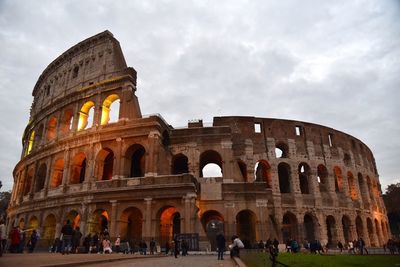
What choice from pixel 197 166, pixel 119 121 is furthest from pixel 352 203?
pixel 119 121

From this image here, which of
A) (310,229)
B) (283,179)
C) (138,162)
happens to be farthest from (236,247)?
(283,179)

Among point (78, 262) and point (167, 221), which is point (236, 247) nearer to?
point (78, 262)

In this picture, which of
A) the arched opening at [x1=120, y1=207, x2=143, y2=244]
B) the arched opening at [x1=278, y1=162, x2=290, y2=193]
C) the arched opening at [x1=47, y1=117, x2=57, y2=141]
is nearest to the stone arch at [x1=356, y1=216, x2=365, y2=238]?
the arched opening at [x1=278, y1=162, x2=290, y2=193]

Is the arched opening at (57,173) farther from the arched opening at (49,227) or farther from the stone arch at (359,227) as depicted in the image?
the stone arch at (359,227)

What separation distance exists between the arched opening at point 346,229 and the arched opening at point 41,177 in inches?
1152

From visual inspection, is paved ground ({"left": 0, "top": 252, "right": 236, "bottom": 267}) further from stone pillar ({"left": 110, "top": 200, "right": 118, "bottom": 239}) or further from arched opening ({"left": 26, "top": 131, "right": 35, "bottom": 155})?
arched opening ({"left": 26, "top": 131, "right": 35, "bottom": 155})

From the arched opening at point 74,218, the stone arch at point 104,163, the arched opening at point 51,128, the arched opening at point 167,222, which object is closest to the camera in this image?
the arched opening at point 167,222

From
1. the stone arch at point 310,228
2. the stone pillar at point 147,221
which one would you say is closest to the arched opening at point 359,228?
the stone arch at point 310,228

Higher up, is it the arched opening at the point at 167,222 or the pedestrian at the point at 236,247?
the arched opening at the point at 167,222

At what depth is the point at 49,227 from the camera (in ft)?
82.4

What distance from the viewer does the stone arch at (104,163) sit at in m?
24.1

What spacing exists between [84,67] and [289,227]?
2438 centimetres

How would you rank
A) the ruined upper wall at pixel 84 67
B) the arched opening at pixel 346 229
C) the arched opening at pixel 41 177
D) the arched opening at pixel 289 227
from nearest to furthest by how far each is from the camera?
1. the arched opening at pixel 289 227
2. the ruined upper wall at pixel 84 67
3. the arched opening at pixel 41 177
4. the arched opening at pixel 346 229

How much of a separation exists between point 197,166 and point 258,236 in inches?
276
